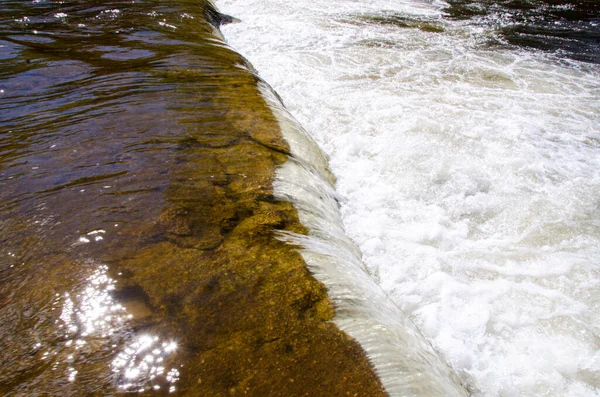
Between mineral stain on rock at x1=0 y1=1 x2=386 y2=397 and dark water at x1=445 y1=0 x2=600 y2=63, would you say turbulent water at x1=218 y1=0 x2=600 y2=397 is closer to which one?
dark water at x1=445 y1=0 x2=600 y2=63

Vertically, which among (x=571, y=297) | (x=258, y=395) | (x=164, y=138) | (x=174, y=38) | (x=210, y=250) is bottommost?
(x=571, y=297)

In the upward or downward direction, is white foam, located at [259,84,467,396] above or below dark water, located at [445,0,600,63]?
below

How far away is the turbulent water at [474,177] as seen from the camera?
2791 millimetres

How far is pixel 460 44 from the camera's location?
30.0ft

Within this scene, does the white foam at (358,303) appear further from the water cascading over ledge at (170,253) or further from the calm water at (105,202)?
the calm water at (105,202)

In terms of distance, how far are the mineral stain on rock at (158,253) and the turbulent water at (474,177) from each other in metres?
1.28

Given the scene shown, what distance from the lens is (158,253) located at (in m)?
2.25

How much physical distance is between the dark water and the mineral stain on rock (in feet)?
27.9

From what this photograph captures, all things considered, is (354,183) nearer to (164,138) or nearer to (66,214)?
(164,138)

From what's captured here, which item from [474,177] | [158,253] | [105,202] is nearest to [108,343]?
[158,253]

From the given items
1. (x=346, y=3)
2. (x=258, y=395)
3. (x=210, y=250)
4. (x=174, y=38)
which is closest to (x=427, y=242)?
(x=210, y=250)

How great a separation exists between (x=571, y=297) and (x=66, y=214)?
12.8 ft

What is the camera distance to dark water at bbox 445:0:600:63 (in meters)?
9.11

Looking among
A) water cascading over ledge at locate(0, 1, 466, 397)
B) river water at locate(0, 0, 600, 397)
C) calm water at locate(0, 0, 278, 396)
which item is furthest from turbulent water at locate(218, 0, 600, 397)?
calm water at locate(0, 0, 278, 396)
